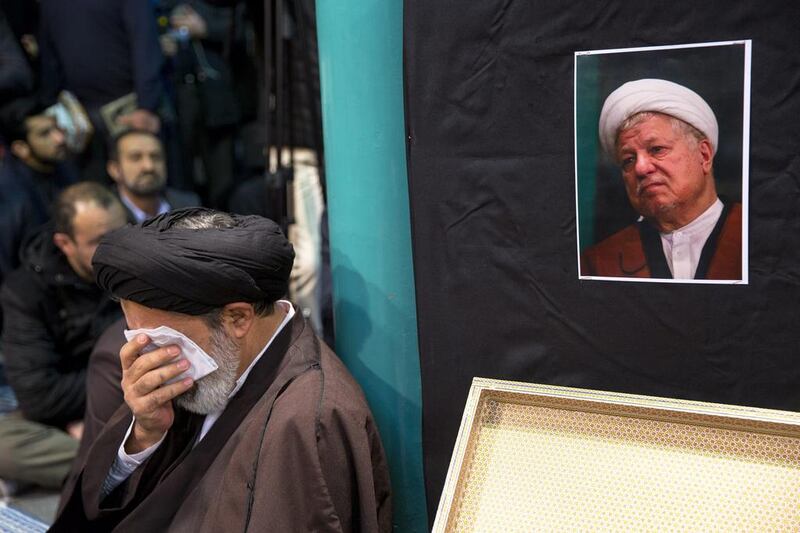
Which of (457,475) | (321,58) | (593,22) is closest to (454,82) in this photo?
(593,22)

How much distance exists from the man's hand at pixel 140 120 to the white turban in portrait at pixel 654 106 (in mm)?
3176

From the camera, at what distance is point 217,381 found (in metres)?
1.62

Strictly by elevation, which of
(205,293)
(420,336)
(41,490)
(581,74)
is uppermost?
(581,74)

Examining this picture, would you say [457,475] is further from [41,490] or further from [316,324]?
[41,490]

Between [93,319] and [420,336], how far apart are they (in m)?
2.13

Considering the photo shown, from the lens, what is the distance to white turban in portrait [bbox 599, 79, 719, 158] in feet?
4.18

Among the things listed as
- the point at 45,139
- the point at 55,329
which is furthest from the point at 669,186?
the point at 45,139

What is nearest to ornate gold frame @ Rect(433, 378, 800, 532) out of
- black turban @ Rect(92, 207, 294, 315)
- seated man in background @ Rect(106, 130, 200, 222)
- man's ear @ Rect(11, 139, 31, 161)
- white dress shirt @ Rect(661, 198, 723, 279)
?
white dress shirt @ Rect(661, 198, 723, 279)

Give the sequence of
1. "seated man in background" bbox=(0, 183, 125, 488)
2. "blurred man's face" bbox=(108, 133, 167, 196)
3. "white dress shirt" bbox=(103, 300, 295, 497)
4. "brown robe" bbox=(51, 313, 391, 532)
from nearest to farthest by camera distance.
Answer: "brown robe" bbox=(51, 313, 391, 532)
"white dress shirt" bbox=(103, 300, 295, 497)
"seated man in background" bbox=(0, 183, 125, 488)
"blurred man's face" bbox=(108, 133, 167, 196)

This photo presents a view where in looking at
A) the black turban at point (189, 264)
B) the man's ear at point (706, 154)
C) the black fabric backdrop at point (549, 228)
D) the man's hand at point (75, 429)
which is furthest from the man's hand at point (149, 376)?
the man's hand at point (75, 429)

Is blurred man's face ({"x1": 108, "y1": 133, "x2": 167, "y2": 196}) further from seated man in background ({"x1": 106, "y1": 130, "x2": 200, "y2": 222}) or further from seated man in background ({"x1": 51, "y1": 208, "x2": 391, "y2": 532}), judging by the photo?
seated man in background ({"x1": 51, "y1": 208, "x2": 391, "y2": 532})

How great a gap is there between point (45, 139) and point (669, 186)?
3.64m

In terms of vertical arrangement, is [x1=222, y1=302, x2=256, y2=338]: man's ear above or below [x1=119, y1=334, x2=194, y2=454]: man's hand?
above

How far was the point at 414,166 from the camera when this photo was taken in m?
1.56
